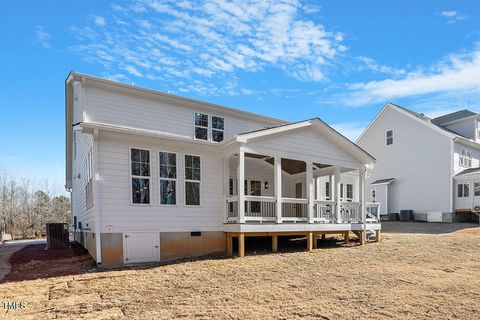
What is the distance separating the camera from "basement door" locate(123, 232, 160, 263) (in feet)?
36.3

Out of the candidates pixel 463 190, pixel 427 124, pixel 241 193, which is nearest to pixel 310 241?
pixel 241 193

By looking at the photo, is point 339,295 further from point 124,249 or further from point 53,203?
point 53,203

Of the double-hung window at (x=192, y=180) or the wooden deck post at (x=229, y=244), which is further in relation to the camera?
the wooden deck post at (x=229, y=244)

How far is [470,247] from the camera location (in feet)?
44.3

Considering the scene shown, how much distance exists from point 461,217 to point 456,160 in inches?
151

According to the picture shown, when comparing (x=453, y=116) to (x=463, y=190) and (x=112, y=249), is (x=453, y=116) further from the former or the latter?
(x=112, y=249)

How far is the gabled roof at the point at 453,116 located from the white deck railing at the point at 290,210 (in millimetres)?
16255

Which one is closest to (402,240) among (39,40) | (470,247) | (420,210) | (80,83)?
(470,247)

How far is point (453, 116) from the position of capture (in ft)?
92.6

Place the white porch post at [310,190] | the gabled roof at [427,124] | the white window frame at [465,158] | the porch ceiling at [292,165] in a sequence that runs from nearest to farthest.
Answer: the white porch post at [310,190], the porch ceiling at [292,165], the gabled roof at [427,124], the white window frame at [465,158]

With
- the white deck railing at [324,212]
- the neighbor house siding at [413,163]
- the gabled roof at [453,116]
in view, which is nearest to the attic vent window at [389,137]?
the neighbor house siding at [413,163]

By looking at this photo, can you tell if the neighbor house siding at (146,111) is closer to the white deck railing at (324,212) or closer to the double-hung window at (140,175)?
the double-hung window at (140,175)

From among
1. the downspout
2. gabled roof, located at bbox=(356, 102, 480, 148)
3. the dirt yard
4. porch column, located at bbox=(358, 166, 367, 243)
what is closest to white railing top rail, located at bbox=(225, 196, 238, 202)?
the dirt yard

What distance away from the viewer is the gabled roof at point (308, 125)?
40.1 feet
